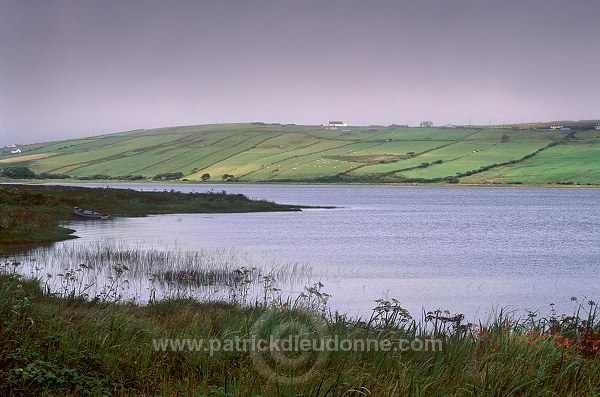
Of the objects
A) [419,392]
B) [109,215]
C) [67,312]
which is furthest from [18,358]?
[109,215]

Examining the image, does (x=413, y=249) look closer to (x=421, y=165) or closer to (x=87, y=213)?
(x=87, y=213)

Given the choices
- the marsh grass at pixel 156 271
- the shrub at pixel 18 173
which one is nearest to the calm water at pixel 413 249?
the marsh grass at pixel 156 271

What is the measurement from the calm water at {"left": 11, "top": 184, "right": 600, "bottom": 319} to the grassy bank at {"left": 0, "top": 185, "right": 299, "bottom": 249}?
106 inches

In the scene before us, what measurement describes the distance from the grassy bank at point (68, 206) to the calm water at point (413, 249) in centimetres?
269

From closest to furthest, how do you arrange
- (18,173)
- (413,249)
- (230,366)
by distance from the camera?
(230,366) < (413,249) < (18,173)

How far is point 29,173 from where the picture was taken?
17425cm

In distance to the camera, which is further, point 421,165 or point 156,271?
point 421,165

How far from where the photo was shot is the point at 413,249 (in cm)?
4991

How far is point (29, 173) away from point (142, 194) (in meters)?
102

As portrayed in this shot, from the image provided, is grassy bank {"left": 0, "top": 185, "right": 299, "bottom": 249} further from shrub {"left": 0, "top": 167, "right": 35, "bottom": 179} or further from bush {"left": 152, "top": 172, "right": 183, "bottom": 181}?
shrub {"left": 0, "top": 167, "right": 35, "bottom": 179}

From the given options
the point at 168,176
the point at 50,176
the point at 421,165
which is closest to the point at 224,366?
the point at 421,165

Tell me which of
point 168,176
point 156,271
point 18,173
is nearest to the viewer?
point 156,271

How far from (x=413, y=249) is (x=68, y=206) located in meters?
33.9

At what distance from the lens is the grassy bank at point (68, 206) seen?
137 ft
